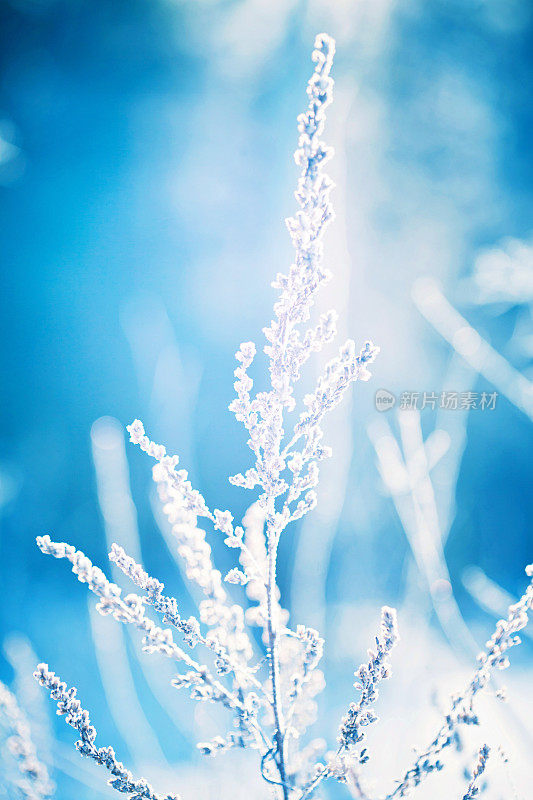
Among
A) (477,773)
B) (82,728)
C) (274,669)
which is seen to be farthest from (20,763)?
(477,773)

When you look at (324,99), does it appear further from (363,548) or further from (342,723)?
(363,548)

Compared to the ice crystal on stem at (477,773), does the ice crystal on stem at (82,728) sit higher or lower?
higher

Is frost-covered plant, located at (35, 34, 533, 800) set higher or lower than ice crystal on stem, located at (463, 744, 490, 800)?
higher

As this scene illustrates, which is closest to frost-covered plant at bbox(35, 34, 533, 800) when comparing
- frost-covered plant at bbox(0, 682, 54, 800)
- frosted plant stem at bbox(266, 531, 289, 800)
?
frosted plant stem at bbox(266, 531, 289, 800)

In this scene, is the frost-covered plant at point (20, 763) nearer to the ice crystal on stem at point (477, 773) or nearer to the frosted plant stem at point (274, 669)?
the frosted plant stem at point (274, 669)

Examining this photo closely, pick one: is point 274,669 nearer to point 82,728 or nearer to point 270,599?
point 270,599

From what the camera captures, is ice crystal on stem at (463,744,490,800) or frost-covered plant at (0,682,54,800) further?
frost-covered plant at (0,682,54,800)

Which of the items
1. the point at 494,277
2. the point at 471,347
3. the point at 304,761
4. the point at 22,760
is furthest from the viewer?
the point at 471,347

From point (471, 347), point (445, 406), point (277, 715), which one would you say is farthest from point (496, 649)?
point (471, 347)

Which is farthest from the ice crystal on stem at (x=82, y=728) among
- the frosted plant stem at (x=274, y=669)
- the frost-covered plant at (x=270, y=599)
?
the frosted plant stem at (x=274, y=669)

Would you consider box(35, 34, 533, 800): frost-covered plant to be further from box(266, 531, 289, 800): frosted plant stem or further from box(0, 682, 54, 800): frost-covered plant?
box(0, 682, 54, 800): frost-covered plant

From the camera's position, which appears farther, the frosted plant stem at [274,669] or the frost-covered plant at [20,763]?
the frost-covered plant at [20,763]
